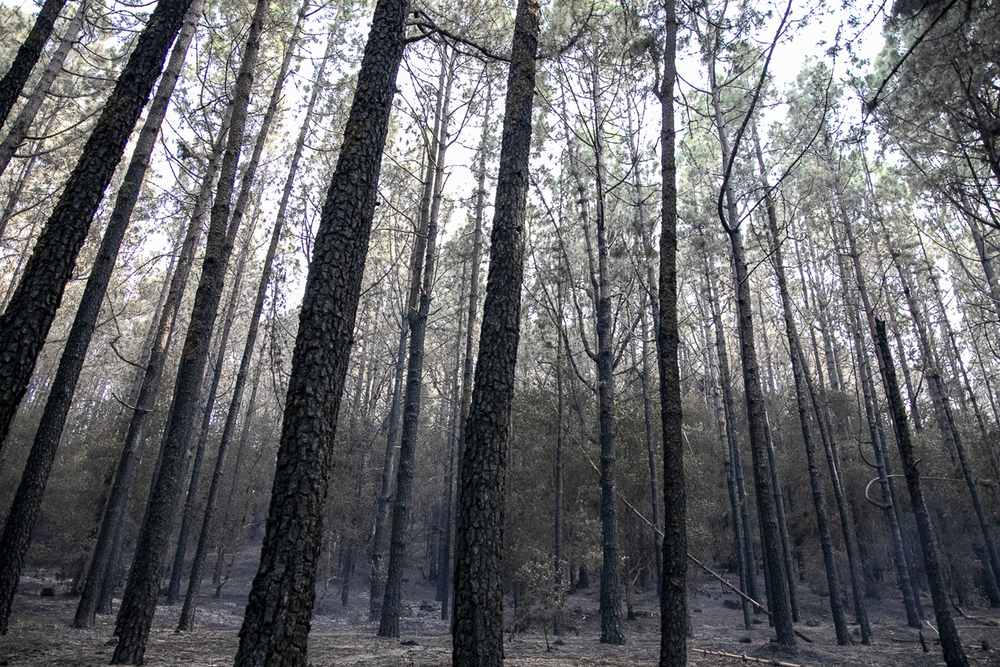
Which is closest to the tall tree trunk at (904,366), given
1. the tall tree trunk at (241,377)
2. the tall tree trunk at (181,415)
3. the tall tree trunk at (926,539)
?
the tall tree trunk at (926,539)

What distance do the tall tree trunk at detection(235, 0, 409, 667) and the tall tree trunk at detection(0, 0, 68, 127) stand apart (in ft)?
14.7

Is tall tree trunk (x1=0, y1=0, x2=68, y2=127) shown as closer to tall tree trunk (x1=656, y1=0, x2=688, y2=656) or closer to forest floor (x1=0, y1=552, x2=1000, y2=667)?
forest floor (x1=0, y1=552, x2=1000, y2=667)

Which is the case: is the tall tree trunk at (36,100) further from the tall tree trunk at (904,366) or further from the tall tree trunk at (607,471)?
the tall tree trunk at (904,366)

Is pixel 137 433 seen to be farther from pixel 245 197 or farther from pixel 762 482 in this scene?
pixel 762 482

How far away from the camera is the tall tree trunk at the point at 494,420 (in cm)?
416

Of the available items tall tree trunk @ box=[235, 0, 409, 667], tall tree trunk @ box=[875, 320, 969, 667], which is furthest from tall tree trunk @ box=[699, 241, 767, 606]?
tall tree trunk @ box=[235, 0, 409, 667]

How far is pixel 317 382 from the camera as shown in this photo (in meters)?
3.78

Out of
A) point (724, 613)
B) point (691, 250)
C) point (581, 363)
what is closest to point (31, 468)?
point (691, 250)

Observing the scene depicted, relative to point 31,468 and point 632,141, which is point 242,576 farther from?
point 632,141

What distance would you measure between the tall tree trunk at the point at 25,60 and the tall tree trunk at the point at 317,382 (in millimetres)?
4474

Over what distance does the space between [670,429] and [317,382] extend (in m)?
4.40

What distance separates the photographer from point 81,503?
1631cm

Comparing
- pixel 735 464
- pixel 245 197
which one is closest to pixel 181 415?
pixel 245 197

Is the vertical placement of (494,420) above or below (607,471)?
below
